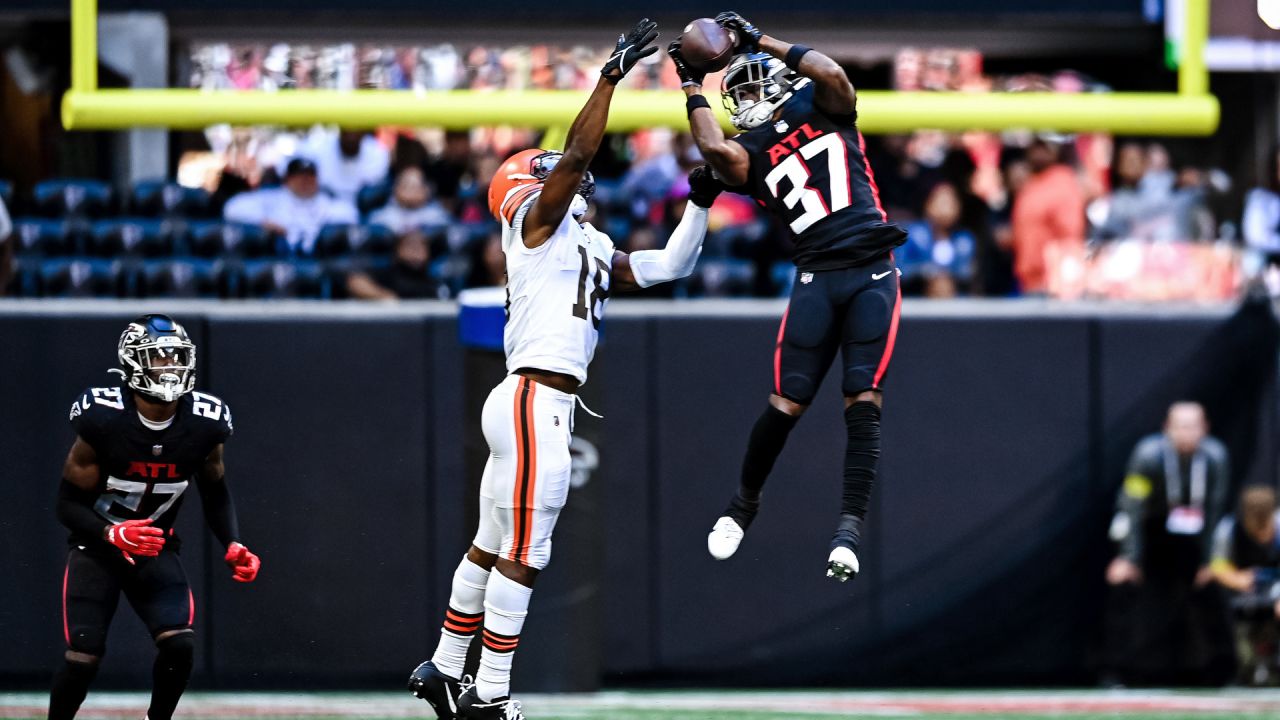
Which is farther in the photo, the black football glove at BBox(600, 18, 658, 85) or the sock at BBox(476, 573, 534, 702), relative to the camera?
the sock at BBox(476, 573, 534, 702)

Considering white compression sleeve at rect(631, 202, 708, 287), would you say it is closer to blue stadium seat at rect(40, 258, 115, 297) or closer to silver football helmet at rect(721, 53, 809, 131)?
silver football helmet at rect(721, 53, 809, 131)

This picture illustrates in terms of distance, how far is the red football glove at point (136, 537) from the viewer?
298 inches

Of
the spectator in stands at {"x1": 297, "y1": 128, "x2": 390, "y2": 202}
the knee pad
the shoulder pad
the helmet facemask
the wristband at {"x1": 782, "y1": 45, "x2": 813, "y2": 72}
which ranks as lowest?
the knee pad

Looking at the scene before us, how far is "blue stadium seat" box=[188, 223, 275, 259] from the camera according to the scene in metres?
11.2

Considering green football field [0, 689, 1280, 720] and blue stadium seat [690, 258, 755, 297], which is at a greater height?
blue stadium seat [690, 258, 755, 297]

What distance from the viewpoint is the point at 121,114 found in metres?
8.83

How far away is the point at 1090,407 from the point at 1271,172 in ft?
8.18

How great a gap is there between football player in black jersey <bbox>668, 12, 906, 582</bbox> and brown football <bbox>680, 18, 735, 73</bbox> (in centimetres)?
17

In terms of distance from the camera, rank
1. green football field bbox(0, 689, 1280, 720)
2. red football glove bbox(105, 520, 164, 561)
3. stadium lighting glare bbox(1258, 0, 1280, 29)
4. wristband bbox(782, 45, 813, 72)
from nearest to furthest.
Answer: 1. wristband bbox(782, 45, 813, 72)
2. red football glove bbox(105, 520, 164, 561)
3. green football field bbox(0, 689, 1280, 720)
4. stadium lighting glare bbox(1258, 0, 1280, 29)

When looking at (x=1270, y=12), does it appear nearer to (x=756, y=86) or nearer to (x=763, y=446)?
(x=756, y=86)

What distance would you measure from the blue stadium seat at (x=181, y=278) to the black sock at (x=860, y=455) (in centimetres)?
509

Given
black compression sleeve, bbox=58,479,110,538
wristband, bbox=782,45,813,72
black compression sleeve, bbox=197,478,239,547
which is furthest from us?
black compression sleeve, bbox=197,478,239,547

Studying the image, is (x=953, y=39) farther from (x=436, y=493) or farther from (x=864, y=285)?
(x=864, y=285)

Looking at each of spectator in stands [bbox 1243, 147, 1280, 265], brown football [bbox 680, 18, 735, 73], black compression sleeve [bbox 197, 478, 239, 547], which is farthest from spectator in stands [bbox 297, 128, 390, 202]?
spectator in stands [bbox 1243, 147, 1280, 265]
